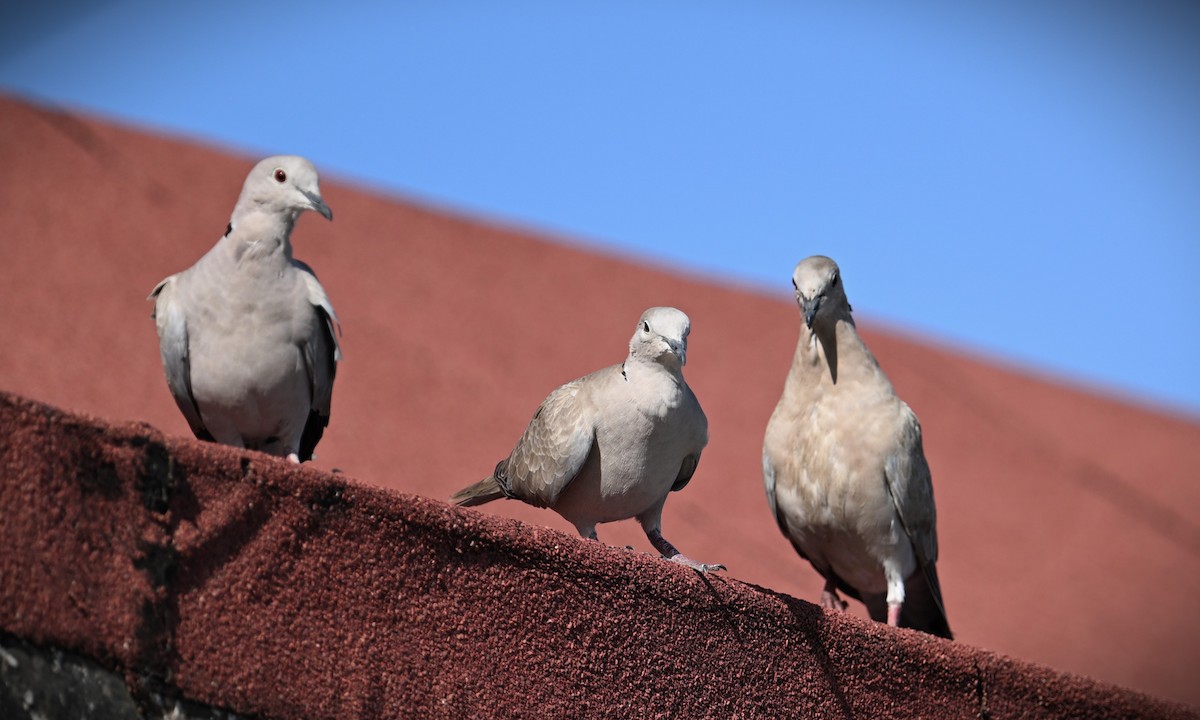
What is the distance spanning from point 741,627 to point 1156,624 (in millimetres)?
Answer: 10813

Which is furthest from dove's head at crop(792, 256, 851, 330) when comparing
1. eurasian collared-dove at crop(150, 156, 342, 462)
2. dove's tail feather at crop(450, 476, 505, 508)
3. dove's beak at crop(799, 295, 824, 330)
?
eurasian collared-dove at crop(150, 156, 342, 462)

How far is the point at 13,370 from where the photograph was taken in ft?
40.1

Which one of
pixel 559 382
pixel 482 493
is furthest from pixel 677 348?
pixel 559 382

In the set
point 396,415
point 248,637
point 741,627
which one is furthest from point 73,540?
point 396,415

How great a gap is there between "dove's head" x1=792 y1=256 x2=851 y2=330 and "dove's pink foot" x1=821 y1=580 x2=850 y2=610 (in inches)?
54.9

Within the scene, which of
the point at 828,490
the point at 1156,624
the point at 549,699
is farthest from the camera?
the point at 1156,624

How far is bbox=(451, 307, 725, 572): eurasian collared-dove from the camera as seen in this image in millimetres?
5082

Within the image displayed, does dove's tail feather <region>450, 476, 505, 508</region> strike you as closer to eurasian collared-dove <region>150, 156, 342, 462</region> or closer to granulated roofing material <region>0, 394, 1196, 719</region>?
eurasian collared-dove <region>150, 156, 342, 462</region>

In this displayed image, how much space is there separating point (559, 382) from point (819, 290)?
9.50 m

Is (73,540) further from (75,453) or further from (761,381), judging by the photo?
(761,381)

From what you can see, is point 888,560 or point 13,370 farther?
point 13,370

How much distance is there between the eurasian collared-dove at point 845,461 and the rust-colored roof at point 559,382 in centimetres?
528

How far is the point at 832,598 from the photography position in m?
6.89

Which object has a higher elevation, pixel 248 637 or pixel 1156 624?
pixel 248 637
